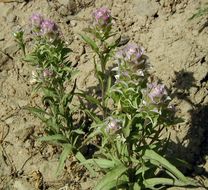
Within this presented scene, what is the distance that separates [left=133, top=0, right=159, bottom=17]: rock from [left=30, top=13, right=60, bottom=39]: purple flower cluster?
192 cm

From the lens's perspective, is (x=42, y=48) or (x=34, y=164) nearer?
(x=42, y=48)

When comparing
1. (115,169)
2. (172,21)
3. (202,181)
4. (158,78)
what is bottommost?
(202,181)

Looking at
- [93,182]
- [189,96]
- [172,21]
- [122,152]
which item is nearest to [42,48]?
[122,152]

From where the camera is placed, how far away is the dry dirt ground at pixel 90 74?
4523 millimetres

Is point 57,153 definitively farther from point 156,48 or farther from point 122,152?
point 156,48

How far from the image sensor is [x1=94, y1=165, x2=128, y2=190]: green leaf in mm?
3711

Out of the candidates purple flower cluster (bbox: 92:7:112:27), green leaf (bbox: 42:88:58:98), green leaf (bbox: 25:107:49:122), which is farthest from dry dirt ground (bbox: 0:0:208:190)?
purple flower cluster (bbox: 92:7:112:27)

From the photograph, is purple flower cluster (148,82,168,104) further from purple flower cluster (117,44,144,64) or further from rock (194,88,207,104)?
rock (194,88,207,104)

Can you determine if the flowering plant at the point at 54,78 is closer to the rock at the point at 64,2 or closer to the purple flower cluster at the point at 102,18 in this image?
the purple flower cluster at the point at 102,18

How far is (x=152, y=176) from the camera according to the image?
4.05m

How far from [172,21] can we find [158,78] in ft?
2.77

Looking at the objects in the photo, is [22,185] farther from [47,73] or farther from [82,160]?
[47,73]

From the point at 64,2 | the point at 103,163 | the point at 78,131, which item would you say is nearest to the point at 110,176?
the point at 103,163

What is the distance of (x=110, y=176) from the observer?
3703 millimetres
